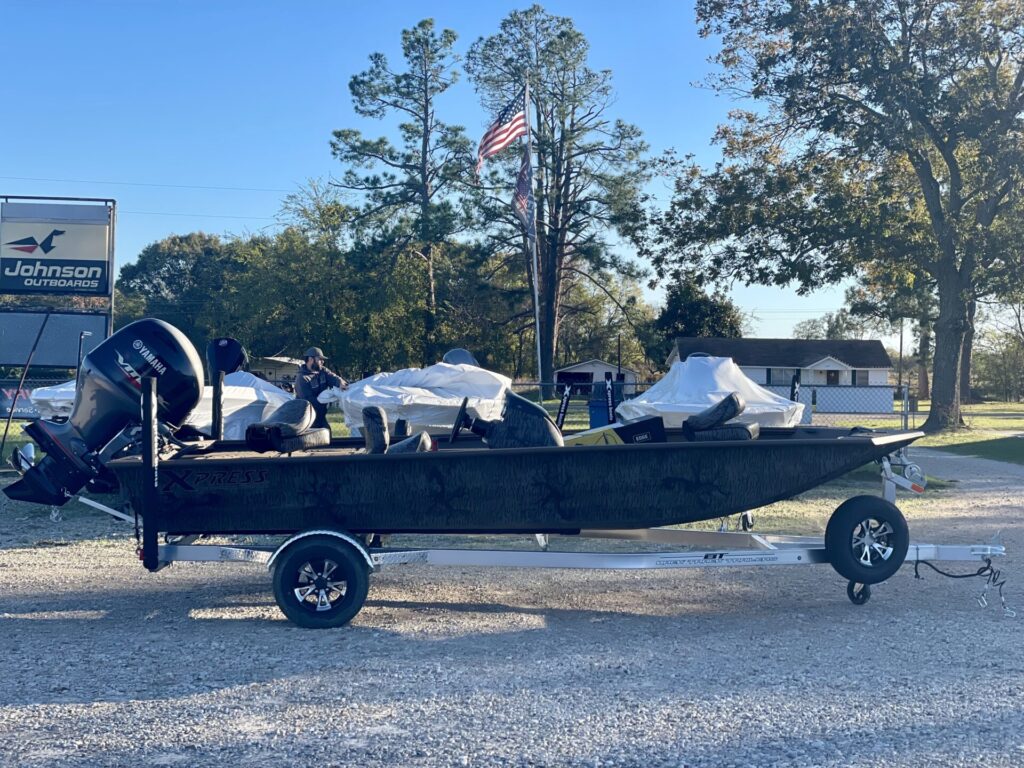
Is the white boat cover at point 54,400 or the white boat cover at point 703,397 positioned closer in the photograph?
the white boat cover at point 703,397

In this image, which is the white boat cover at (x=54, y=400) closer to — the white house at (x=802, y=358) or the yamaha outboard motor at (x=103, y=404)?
the yamaha outboard motor at (x=103, y=404)

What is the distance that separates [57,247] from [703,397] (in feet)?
47.1

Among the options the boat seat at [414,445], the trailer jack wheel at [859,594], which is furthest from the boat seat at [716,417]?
the boat seat at [414,445]

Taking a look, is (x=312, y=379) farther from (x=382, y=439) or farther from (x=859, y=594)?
(x=859, y=594)

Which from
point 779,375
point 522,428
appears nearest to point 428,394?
point 522,428

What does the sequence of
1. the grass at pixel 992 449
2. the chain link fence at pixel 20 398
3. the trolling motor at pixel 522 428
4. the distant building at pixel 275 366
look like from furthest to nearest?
the distant building at pixel 275 366 → the chain link fence at pixel 20 398 → the grass at pixel 992 449 → the trolling motor at pixel 522 428

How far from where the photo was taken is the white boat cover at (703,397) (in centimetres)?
1580

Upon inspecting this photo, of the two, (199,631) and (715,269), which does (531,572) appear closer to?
(199,631)

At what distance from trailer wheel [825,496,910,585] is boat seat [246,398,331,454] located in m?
3.82

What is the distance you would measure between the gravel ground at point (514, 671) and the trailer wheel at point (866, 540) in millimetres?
311

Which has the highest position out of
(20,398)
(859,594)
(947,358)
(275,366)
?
(275,366)

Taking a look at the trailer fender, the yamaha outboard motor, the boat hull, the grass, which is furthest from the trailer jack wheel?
the grass

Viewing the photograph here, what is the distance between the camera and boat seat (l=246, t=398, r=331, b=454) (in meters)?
7.23

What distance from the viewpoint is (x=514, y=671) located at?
17.1 feet
